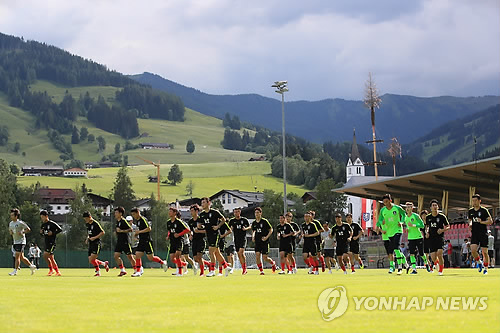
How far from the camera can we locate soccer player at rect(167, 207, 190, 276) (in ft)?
87.0

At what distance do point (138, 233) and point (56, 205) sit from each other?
17700 centimetres

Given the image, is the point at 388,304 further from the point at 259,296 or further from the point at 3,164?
the point at 3,164

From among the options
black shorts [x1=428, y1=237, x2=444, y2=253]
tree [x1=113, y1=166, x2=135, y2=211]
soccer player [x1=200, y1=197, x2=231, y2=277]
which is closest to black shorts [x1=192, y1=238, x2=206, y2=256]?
soccer player [x1=200, y1=197, x2=231, y2=277]

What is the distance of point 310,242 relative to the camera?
29.7m

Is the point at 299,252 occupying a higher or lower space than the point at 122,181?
lower

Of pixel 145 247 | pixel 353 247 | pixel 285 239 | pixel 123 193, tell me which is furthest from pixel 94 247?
pixel 123 193

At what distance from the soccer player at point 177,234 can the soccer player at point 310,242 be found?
458cm

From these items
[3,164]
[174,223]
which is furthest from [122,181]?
[174,223]

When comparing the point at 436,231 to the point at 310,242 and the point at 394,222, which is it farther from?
the point at 310,242

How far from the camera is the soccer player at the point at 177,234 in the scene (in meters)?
26.5

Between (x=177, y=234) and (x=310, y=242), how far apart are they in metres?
5.32

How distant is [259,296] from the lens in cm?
1388

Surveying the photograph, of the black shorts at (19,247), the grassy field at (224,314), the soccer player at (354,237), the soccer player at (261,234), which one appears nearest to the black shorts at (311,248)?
the soccer player at (354,237)

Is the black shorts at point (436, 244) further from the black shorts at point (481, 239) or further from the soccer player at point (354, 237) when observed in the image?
the soccer player at point (354, 237)
